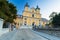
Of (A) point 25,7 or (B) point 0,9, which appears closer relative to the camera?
(B) point 0,9

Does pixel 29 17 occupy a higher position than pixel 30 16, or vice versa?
pixel 30 16

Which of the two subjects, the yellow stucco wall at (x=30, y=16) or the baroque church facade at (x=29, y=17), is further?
the yellow stucco wall at (x=30, y=16)

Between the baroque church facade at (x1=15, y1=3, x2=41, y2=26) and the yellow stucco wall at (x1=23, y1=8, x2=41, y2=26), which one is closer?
the baroque church facade at (x1=15, y1=3, x2=41, y2=26)

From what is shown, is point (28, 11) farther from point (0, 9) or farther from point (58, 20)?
point (0, 9)

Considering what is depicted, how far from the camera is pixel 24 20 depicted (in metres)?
85.1

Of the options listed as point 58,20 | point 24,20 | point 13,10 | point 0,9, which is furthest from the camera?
point 24,20

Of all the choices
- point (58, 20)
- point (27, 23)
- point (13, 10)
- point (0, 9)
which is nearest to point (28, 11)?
point (27, 23)

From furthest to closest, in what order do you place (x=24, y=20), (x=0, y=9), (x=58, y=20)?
(x=24, y=20), (x=58, y=20), (x=0, y=9)

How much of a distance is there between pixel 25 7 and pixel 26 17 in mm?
7223

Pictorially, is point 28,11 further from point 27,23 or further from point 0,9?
point 0,9

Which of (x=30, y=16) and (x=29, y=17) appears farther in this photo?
(x=30, y=16)

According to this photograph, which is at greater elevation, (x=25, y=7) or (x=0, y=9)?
(x=25, y=7)

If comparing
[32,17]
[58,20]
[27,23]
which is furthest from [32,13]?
[58,20]

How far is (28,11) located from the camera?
87.6 metres
